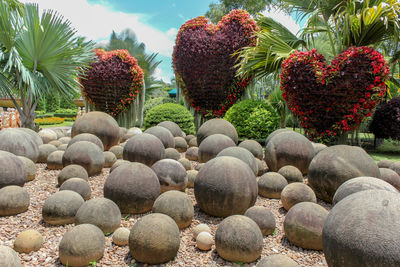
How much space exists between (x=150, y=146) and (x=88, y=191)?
224cm

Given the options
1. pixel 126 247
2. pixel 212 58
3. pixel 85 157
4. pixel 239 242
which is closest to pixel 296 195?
pixel 239 242

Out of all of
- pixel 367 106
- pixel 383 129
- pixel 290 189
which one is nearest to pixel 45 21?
pixel 290 189

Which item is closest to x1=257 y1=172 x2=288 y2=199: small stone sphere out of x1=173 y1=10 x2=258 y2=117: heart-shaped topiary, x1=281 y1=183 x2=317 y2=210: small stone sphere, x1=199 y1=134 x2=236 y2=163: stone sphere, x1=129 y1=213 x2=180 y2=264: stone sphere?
x1=281 y1=183 x2=317 y2=210: small stone sphere

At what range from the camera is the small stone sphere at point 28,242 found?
3.93 meters

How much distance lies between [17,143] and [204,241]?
5.77m

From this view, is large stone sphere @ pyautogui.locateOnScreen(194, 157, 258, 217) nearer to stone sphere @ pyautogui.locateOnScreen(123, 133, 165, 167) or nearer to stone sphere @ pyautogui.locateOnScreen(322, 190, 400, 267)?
stone sphere @ pyautogui.locateOnScreen(322, 190, 400, 267)

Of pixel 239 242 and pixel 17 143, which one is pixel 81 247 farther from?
pixel 17 143

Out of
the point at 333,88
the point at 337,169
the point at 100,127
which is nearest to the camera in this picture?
the point at 337,169

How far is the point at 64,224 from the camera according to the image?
4.70 metres

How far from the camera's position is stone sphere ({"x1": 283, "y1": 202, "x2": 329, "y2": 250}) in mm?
4148

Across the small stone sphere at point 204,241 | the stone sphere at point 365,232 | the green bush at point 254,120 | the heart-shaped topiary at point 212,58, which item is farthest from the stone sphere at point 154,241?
the heart-shaped topiary at point 212,58

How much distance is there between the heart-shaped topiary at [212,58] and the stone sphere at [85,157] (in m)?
7.74

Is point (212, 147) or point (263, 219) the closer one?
point (263, 219)

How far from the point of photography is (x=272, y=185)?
238 inches
